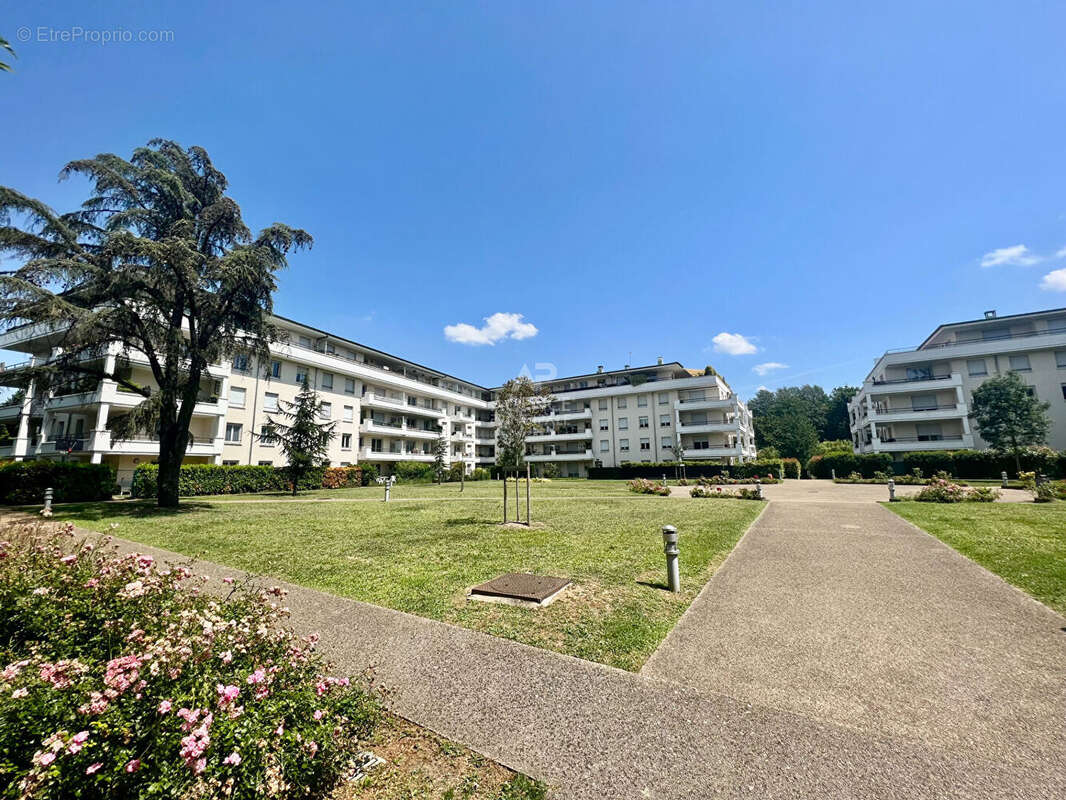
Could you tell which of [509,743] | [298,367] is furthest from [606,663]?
[298,367]

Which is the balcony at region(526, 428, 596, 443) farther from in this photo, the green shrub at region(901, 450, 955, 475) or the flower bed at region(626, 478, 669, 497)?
the green shrub at region(901, 450, 955, 475)

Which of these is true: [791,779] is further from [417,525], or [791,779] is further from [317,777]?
[417,525]

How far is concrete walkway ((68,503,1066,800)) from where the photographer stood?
106 inches

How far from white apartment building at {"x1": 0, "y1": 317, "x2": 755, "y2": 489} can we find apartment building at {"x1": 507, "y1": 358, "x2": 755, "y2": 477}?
5.5 inches

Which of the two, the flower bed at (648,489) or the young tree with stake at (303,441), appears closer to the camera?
the flower bed at (648,489)

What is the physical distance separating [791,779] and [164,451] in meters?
22.4

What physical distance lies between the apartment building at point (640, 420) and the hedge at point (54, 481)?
35.7 m

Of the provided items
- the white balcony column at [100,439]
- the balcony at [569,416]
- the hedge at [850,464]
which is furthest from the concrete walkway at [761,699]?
the balcony at [569,416]

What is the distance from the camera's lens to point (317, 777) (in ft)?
8.05

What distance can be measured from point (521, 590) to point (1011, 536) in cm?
1193

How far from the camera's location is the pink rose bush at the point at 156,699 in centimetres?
195

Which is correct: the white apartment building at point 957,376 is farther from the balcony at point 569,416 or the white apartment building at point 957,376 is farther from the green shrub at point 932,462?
the balcony at point 569,416

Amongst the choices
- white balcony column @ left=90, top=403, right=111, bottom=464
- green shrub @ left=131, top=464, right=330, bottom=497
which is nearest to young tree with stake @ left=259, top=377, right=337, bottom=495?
green shrub @ left=131, top=464, right=330, bottom=497

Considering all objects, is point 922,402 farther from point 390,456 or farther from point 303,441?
point 303,441
